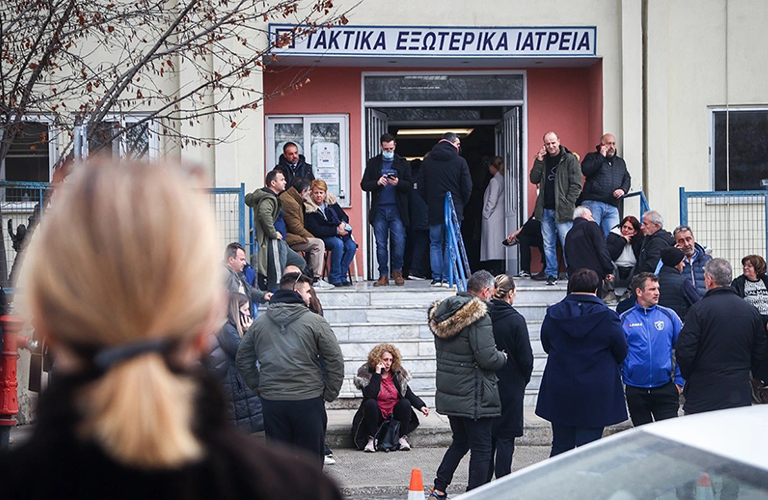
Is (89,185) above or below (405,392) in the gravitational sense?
above

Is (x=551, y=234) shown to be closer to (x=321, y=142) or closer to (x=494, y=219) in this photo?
(x=494, y=219)

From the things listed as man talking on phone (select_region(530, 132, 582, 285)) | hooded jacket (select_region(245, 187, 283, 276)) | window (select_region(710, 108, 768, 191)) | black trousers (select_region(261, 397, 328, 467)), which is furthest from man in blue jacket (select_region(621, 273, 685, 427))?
window (select_region(710, 108, 768, 191))

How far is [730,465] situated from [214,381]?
1.92 metres

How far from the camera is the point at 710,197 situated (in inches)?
597

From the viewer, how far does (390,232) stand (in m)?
14.8

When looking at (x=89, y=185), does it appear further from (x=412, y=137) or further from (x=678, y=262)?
(x=412, y=137)

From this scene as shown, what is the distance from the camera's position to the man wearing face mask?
1462 centimetres

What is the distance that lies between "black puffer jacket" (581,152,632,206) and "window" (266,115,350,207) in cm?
406

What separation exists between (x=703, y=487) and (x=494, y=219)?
1415 cm

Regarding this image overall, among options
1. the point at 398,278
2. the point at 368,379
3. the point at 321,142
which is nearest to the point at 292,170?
the point at 321,142

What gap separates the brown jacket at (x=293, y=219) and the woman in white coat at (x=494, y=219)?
4273mm

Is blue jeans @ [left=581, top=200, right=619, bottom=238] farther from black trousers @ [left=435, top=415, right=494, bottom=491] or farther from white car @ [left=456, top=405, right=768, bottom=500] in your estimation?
white car @ [left=456, top=405, right=768, bottom=500]

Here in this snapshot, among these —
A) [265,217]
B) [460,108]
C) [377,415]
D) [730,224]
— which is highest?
[460,108]

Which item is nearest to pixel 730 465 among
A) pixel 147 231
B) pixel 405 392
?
pixel 147 231
